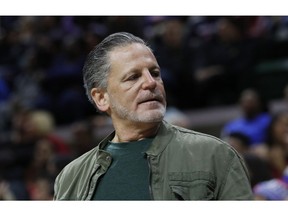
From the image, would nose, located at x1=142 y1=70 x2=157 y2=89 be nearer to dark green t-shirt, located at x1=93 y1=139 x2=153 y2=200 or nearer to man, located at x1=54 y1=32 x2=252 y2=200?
man, located at x1=54 y1=32 x2=252 y2=200

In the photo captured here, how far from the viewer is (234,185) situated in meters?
1.18

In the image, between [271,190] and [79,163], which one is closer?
[79,163]

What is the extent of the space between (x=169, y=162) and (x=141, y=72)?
19 centimetres

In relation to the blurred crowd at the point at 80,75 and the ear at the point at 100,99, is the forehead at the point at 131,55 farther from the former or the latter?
the blurred crowd at the point at 80,75

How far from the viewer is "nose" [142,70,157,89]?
127 cm

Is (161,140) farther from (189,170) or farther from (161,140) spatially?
(189,170)

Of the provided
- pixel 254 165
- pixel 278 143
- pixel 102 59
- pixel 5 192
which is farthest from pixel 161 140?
pixel 278 143

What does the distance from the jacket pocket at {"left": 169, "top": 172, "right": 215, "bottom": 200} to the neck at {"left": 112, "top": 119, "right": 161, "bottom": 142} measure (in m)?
0.14

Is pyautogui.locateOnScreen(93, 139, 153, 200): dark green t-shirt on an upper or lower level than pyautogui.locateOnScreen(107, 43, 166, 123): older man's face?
lower

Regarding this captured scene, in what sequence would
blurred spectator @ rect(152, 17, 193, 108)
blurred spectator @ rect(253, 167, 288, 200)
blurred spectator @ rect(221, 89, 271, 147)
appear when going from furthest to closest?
blurred spectator @ rect(152, 17, 193, 108)
blurred spectator @ rect(221, 89, 271, 147)
blurred spectator @ rect(253, 167, 288, 200)

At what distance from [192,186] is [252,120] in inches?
90.3

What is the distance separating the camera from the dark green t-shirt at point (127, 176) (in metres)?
1.24

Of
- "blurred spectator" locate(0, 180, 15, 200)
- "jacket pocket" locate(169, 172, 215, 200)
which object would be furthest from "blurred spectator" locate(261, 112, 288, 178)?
"jacket pocket" locate(169, 172, 215, 200)
